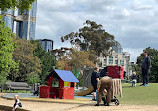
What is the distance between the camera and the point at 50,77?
706 inches

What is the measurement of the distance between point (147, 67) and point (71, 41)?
4183 centimetres

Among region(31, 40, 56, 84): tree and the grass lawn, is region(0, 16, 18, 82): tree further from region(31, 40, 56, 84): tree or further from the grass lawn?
region(31, 40, 56, 84): tree

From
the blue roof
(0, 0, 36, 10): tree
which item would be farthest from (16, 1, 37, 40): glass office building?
the blue roof

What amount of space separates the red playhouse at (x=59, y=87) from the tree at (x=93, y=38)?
140 ft

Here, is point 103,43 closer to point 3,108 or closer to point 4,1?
point 4,1

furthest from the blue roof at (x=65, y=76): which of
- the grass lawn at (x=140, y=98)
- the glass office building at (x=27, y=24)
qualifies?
the glass office building at (x=27, y=24)

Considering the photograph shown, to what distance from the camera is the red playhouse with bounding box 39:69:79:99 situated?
17.1 m

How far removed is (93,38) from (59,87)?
144 feet

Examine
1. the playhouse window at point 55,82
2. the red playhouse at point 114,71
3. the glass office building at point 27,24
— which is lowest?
the playhouse window at point 55,82

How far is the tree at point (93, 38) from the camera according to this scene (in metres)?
60.3

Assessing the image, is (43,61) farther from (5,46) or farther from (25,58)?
(5,46)

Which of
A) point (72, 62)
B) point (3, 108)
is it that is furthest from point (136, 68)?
point (3, 108)

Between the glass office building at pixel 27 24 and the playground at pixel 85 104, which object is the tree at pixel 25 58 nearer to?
the playground at pixel 85 104

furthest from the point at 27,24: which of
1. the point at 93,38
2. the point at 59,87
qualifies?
the point at 59,87
